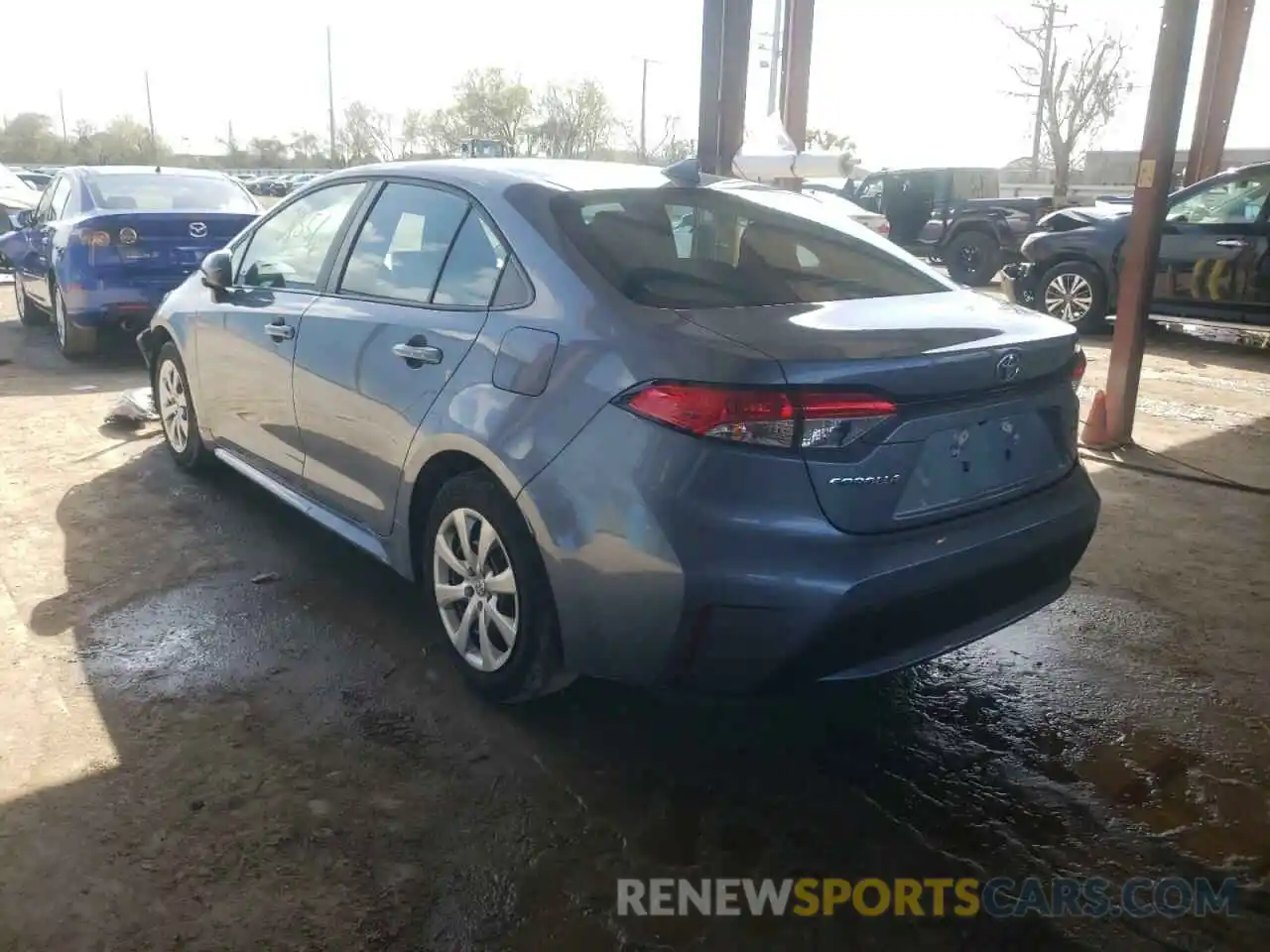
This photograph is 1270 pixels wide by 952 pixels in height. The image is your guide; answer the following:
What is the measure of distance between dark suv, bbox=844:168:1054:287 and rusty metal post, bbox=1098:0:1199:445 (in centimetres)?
992

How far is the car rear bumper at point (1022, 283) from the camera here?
1077 centimetres

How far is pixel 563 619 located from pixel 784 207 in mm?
1618

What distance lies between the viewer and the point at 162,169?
880 centimetres

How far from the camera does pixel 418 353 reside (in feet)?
9.95

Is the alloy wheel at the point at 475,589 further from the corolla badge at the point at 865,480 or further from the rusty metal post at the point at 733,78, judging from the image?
the rusty metal post at the point at 733,78

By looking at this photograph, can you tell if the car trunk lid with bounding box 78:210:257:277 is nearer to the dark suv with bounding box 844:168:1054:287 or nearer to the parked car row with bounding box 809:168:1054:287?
the parked car row with bounding box 809:168:1054:287

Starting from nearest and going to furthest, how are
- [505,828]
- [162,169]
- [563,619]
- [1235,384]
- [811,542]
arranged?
[811,542]
[505,828]
[563,619]
[1235,384]
[162,169]

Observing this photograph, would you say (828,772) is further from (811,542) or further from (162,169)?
(162,169)

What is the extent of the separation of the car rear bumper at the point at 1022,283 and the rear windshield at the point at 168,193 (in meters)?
7.38

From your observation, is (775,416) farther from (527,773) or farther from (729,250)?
(527,773)

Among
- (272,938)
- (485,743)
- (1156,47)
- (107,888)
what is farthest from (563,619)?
(1156,47)

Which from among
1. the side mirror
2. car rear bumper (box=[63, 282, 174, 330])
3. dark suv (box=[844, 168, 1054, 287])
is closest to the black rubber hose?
the side mirror

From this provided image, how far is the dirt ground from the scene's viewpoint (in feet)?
7.25

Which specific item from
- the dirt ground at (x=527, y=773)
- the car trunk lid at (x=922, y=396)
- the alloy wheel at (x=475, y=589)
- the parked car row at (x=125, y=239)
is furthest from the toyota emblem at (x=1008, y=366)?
the parked car row at (x=125, y=239)
